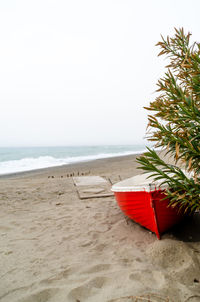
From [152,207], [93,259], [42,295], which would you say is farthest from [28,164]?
[42,295]

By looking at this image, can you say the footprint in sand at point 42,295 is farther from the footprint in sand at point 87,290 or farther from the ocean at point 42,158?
the ocean at point 42,158

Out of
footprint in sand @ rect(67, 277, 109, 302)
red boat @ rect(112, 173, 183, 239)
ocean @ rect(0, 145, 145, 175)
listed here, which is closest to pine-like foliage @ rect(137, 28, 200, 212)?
red boat @ rect(112, 173, 183, 239)

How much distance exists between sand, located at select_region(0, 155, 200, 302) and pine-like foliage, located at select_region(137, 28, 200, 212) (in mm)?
824

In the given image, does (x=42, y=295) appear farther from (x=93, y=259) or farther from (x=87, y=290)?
Result: (x=93, y=259)

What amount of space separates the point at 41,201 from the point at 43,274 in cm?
349

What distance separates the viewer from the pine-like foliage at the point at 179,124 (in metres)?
2.05

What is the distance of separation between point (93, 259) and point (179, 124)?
209cm

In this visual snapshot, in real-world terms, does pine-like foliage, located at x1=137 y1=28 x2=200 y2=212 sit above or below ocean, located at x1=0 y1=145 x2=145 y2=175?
above

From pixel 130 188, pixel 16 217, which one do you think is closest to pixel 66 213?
pixel 16 217

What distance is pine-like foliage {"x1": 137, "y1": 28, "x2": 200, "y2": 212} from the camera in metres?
2.05

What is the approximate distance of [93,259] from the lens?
271 cm

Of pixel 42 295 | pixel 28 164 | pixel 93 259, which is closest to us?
pixel 42 295

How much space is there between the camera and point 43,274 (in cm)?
244

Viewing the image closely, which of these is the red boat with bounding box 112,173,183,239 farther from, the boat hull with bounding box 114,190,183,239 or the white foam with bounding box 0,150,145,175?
the white foam with bounding box 0,150,145,175
